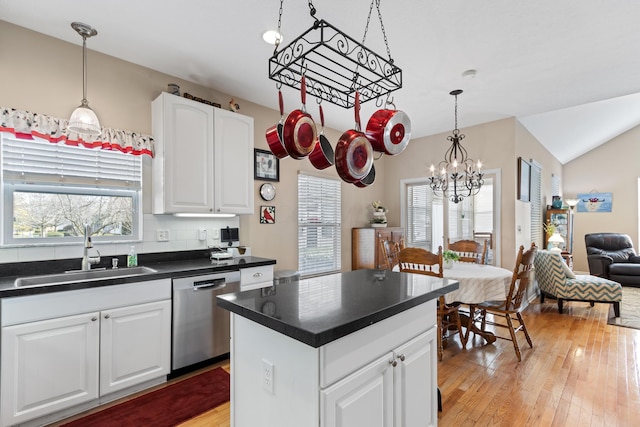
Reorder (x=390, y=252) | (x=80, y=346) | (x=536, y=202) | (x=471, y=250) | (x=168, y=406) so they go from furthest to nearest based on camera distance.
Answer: (x=536, y=202)
(x=471, y=250)
(x=390, y=252)
(x=168, y=406)
(x=80, y=346)

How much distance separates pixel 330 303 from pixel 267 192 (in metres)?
2.53

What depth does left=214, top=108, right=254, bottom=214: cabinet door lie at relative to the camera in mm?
3062

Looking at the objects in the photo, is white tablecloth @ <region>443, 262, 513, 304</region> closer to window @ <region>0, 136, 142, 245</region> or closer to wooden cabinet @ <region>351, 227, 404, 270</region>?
wooden cabinet @ <region>351, 227, 404, 270</region>

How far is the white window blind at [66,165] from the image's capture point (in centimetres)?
227

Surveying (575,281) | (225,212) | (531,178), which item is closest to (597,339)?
(575,281)

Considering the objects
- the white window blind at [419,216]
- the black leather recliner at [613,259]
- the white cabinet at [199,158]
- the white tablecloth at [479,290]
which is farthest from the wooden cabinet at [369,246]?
the black leather recliner at [613,259]

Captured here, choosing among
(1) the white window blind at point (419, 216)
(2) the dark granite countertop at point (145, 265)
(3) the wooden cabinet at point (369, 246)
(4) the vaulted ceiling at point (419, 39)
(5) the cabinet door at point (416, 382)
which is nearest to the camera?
(5) the cabinet door at point (416, 382)

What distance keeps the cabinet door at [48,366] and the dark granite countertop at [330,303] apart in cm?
131

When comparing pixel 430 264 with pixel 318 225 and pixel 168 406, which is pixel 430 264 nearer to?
pixel 318 225

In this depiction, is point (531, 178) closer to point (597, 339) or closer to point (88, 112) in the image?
point (597, 339)

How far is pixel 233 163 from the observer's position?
3180 mm

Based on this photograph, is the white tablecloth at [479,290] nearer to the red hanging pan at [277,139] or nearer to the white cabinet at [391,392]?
the white cabinet at [391,392]

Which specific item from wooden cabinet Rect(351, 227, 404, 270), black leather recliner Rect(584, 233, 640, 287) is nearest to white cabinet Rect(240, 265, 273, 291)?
wooden cabinet Rect(351, 227, 404, 270)

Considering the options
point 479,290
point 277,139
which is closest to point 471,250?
point 479,290
